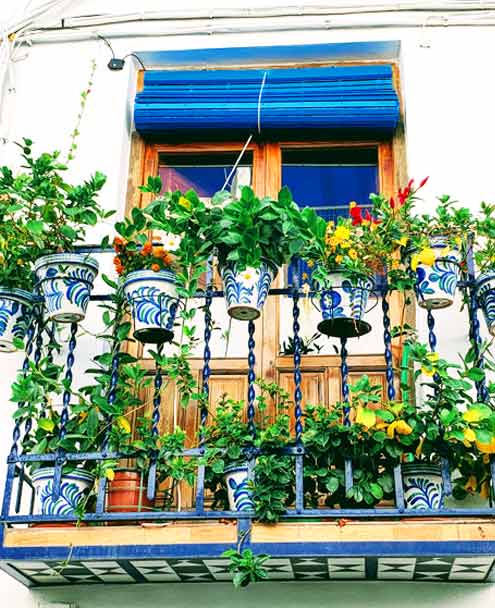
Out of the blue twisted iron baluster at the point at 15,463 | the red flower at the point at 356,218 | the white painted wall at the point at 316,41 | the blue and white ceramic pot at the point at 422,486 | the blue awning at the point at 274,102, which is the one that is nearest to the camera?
the blue and white ceramic pot at the point at 422,486

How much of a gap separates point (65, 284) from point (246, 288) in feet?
2.72

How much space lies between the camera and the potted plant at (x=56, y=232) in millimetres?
4809

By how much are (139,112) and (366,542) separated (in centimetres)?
286

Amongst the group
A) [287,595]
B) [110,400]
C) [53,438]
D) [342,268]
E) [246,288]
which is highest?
[342,268]

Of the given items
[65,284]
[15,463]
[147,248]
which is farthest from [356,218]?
[15,463]

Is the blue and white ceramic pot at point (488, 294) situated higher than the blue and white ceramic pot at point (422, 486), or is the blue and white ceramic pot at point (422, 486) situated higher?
the blue and white ceramic pot at point (488, 294)

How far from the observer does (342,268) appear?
15.3ft

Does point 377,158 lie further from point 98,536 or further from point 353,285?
point 98,536

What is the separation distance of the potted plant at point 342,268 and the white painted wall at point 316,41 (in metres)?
0.71

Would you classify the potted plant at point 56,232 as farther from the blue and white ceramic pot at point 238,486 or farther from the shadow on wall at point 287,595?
the shadow on wall at point 287,595

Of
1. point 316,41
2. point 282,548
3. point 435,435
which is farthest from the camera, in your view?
point 316,41

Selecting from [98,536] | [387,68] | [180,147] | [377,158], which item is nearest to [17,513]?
[98,536]

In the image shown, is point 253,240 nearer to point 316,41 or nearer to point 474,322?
point 474,322

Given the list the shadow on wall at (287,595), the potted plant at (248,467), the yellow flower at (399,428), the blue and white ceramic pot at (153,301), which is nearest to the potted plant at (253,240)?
the blue and white ceramic pot at (153,301)
